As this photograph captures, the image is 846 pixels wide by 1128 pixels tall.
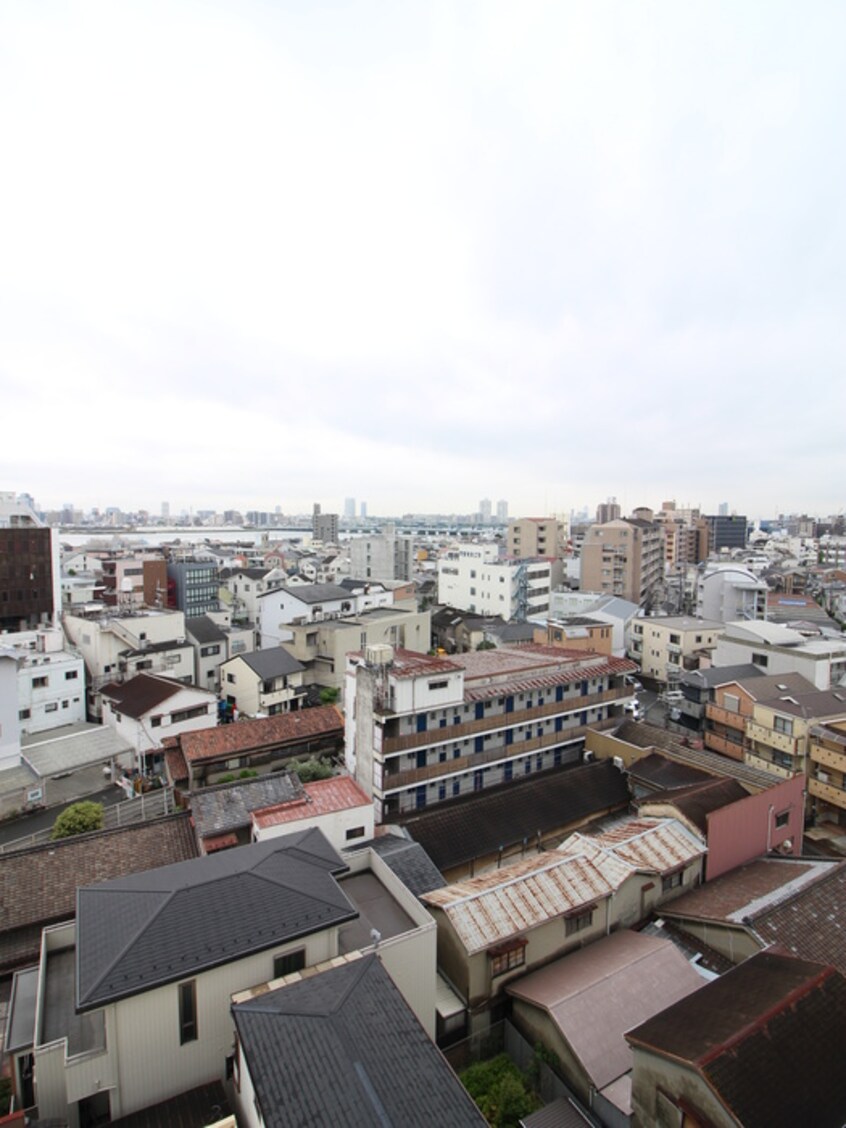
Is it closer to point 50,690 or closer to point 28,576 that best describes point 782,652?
point 50,690

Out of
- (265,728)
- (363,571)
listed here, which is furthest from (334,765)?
(363,571)

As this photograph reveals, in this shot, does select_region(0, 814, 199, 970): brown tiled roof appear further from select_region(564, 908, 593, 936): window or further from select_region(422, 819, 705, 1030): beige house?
select_region(564, 908, 593, 936): window

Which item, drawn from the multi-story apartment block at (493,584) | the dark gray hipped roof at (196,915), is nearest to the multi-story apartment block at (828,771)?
the dark gray hipped roof at (196,915)

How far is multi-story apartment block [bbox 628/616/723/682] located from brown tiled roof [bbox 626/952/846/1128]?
2558 centimetres

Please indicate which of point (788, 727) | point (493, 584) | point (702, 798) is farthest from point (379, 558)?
point (702, 798)

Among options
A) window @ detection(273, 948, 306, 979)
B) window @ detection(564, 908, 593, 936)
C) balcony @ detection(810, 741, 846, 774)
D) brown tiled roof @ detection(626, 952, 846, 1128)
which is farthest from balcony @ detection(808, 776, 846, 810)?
window @ detection(273, 948, 306, 979)

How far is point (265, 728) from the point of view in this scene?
23.2 meters

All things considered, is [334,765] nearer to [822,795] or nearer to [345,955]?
[345,955]

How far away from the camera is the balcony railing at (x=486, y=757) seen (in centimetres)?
1856

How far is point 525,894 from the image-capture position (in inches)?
475

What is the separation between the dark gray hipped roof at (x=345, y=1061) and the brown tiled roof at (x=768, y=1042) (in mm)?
3145

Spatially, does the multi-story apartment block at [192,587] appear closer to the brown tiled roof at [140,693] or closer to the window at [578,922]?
the brown tiled roof at [140,693]

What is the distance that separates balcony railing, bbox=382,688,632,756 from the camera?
727 inches

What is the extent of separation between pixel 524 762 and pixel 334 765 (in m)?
7.39
